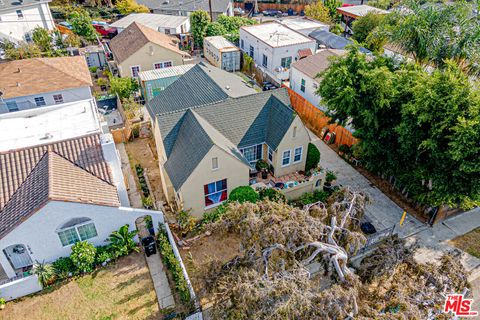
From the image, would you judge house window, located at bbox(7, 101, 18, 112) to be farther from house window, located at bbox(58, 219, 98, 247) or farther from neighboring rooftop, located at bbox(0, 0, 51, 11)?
neighboring rooftop, located at bbox(0, 0, 51, 11)

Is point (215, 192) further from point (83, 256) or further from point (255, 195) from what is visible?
point (83, 256)

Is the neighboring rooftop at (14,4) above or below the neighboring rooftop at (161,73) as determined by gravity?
above

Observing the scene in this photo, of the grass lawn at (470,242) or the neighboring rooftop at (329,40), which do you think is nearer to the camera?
the grass lawn at (470,242)

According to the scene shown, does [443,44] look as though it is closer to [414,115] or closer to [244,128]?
[414,115]

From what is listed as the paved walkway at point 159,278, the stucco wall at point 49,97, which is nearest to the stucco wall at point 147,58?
the stucco wall at point 49,97

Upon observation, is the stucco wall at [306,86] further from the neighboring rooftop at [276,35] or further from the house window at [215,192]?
the house window at [215,192]

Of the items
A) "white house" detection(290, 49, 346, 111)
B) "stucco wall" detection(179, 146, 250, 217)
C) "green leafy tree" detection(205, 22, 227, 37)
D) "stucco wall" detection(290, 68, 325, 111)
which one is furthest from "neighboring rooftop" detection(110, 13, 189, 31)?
"stucco wall" detection(179, 146, 250, 217)
